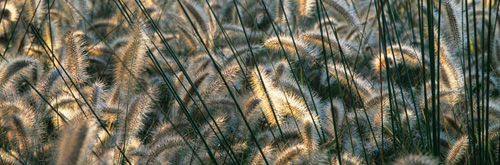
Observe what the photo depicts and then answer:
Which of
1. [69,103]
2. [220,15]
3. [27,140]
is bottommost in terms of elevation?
[27,140]

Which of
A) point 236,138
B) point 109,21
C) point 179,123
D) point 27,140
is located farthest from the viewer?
point 109,21

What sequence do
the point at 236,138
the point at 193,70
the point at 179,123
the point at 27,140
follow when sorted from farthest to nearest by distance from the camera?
the point at 193,70, the point at 236,138, the point at 179,123, the point at 27,140

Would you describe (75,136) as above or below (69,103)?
below

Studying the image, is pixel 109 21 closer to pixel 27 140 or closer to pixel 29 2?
pixel 29 2

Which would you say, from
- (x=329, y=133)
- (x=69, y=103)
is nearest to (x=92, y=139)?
(x=69, y=103)

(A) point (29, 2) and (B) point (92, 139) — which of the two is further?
(A) point (29, 2)

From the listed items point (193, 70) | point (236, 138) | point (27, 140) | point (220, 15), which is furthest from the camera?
point (220, 15)

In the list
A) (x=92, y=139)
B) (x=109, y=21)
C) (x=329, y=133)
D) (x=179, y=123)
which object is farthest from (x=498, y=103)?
(x=109, y=21)

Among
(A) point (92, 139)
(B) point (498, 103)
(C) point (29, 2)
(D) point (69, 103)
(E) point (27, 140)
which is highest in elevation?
(C) point (29, 2)

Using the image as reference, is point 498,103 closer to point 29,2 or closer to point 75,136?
point 75,136
